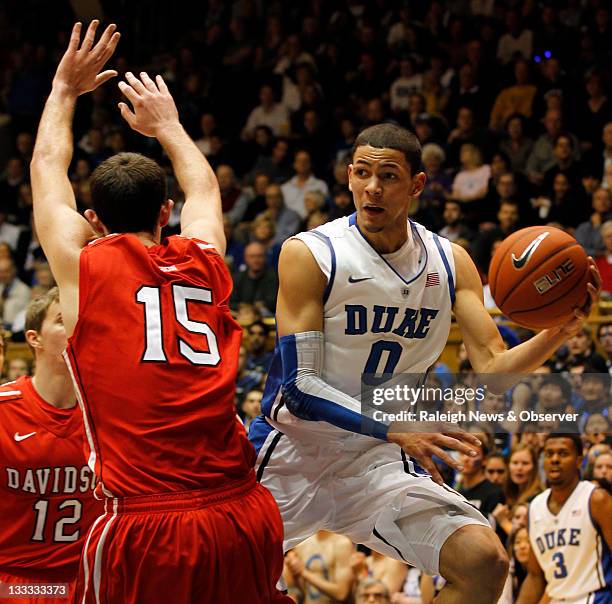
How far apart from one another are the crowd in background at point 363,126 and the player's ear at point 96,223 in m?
4.54

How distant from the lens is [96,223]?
3893mm

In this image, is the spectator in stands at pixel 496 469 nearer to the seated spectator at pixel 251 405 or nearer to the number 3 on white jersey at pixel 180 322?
the seated spectator at pixel 251 405

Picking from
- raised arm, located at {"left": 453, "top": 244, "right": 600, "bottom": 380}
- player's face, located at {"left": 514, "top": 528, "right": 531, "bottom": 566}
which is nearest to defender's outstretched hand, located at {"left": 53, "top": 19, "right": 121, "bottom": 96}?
raised arm, located at {"left": 453, "top": 244, "right": 600, "bottom": 380}

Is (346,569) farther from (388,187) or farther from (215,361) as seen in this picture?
(215,361)

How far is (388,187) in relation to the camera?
4734 mm

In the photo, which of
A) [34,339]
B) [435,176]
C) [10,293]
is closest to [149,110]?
[34,339]

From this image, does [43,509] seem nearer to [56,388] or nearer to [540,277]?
[56,388]

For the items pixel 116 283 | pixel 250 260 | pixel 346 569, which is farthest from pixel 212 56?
pixel 116 283

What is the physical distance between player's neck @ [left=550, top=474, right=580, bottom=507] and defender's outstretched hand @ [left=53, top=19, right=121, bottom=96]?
4458 mm

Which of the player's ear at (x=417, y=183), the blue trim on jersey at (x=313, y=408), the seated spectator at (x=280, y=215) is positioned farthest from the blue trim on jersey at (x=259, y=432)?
the seated spectator at (x=280, y=215)

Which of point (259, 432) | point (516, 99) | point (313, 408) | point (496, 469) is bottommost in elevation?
point (496, 469)

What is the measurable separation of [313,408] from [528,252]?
1141mm

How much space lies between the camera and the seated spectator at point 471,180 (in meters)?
11.8

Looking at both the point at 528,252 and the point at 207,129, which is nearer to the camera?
the point at 528,252
